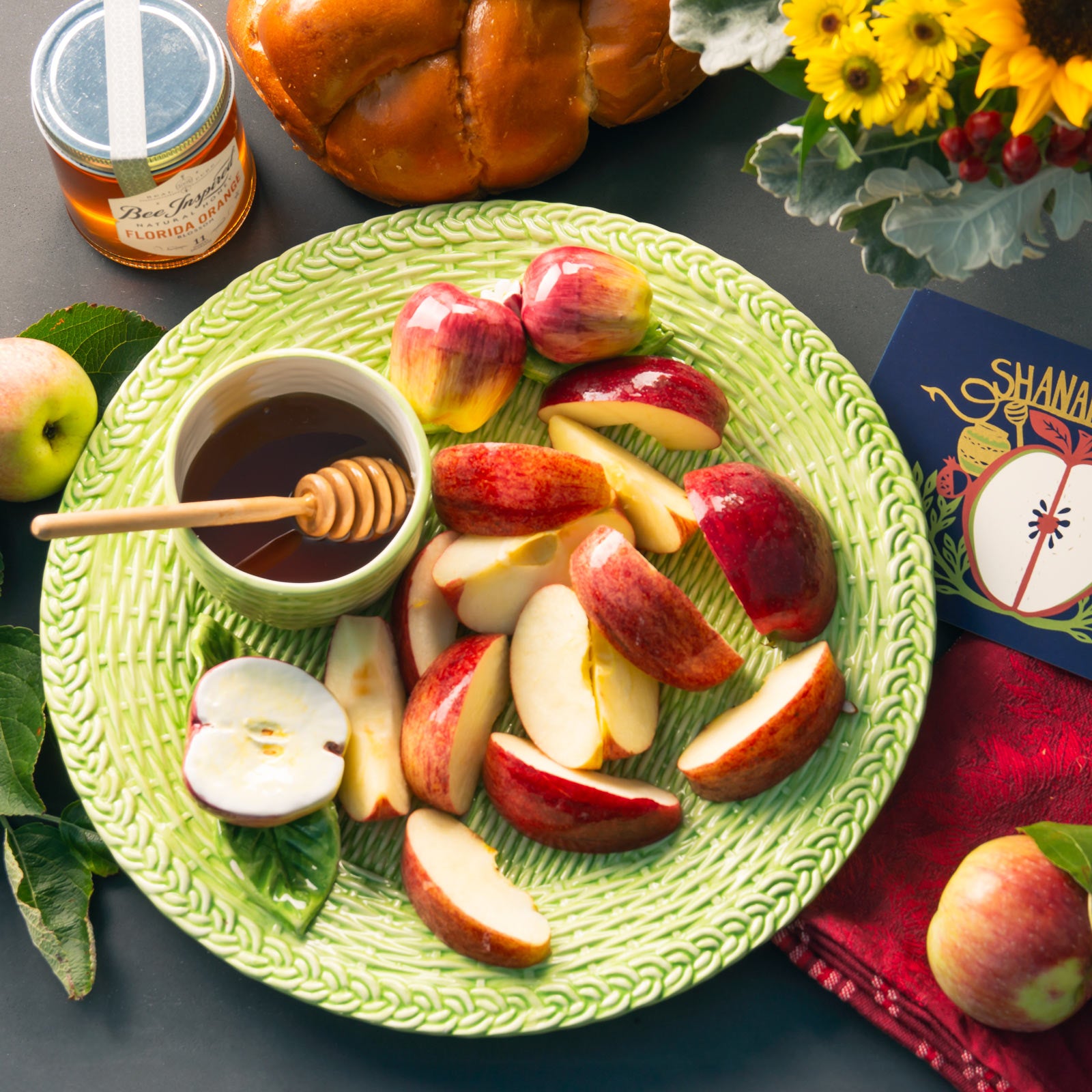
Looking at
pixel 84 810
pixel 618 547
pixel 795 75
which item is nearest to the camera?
pixel 795 75

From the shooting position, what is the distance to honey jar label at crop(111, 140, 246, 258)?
103 cm

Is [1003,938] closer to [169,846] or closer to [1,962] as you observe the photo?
[169,846]

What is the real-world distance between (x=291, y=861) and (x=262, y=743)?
99 millimetres

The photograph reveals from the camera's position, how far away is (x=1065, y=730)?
41.2 inches

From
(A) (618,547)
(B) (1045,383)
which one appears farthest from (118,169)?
(B) (1045,383)

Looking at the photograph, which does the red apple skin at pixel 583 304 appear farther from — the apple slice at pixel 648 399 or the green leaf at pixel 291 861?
the green leaf at pixel 291 861

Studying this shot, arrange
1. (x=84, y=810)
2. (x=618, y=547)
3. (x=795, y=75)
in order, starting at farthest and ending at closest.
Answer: (x=84, y=810) → (x=618, y=547) → (x=795, y=75)

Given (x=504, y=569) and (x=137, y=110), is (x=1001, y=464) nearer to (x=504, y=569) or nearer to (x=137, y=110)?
(x=504, y=569)

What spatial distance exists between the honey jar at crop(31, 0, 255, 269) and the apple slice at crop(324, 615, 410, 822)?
0.43 metres

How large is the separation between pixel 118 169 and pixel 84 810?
0.56 metres

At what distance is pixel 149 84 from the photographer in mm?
1011

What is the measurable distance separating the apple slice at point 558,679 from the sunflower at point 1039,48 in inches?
19.8

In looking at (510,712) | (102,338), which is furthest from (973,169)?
(102,338)

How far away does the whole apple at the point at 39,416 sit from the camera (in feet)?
3.29
